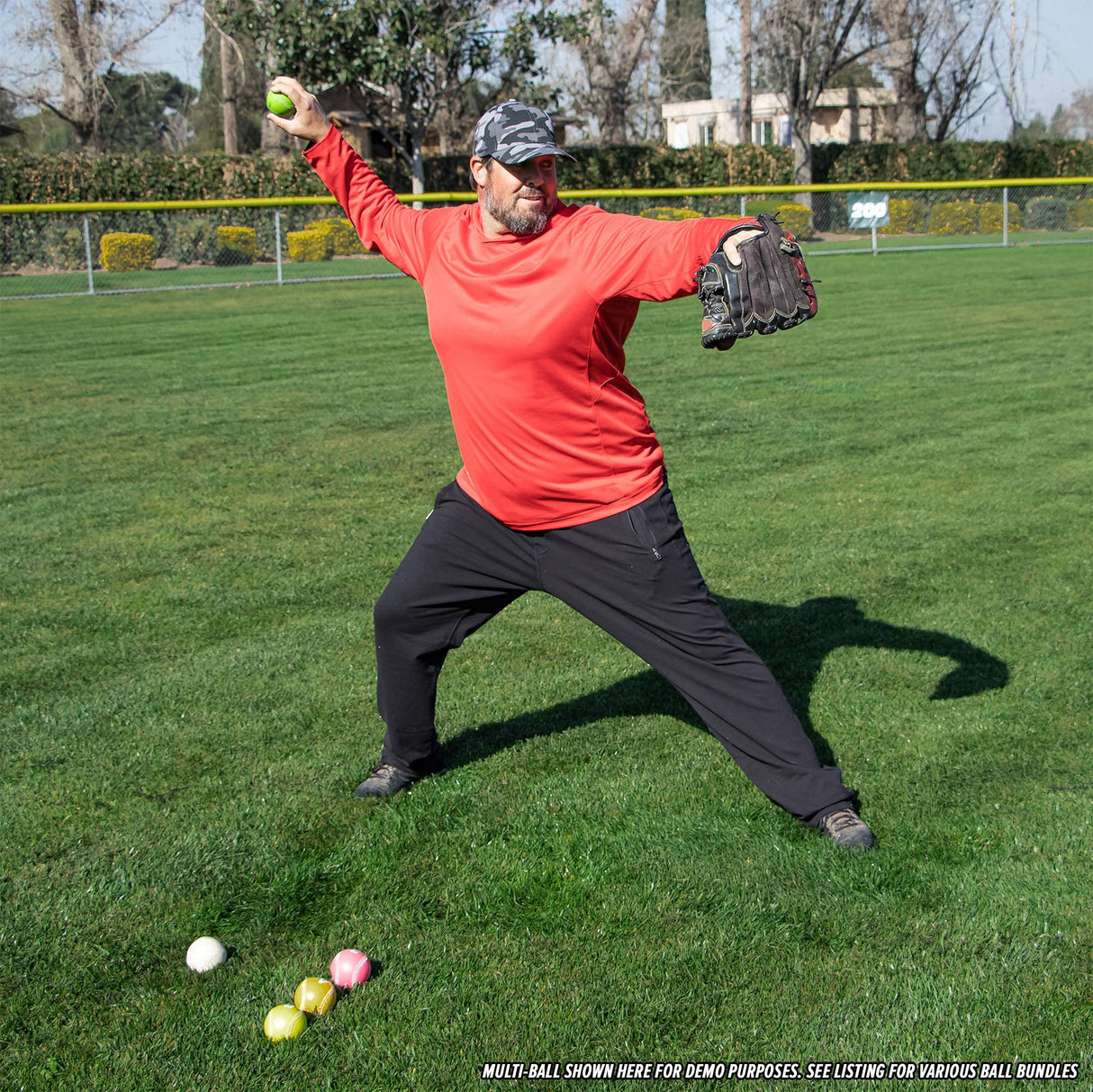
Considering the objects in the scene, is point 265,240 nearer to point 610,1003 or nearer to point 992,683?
point 992,683

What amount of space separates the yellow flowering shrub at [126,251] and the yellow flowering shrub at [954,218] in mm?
17667

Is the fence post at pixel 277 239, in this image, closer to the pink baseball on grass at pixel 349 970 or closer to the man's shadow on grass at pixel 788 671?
the man's shadow on grass at pixel 788 671

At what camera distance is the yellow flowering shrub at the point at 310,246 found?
72.0 ft

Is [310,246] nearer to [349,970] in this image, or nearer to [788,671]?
[788,671]

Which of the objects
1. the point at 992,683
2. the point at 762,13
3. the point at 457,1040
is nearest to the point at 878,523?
the point at 992,683

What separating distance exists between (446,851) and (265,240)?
1973 centimetres

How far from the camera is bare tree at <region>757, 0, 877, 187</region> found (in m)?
36.2

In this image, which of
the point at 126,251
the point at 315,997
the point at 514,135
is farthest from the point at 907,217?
the point at 315,997

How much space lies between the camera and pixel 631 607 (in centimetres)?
359

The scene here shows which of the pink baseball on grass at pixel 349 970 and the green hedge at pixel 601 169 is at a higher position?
the green hedge at pixel 601 169

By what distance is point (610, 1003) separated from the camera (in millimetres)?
2975

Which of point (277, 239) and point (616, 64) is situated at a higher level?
point (616, 64)

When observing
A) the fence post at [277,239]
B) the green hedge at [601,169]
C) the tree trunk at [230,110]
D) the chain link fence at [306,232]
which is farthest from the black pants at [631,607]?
the tree trunk at [230,110]

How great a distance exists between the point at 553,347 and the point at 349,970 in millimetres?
1771
